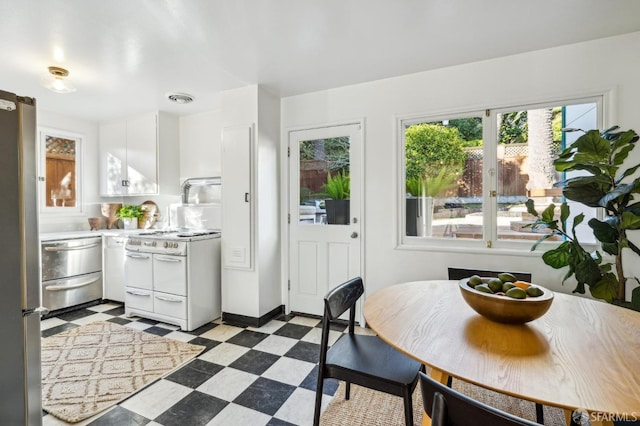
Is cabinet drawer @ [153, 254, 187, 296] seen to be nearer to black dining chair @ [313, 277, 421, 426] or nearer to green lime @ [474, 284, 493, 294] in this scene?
black dining chair @ [313, 277, 421, 426]

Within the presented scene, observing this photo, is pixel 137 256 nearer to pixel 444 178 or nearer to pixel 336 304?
pixel 336 304

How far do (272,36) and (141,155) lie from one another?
106 inches

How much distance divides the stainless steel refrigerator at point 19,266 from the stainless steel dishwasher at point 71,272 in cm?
260

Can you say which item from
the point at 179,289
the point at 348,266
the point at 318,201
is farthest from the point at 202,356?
the point at 318,201

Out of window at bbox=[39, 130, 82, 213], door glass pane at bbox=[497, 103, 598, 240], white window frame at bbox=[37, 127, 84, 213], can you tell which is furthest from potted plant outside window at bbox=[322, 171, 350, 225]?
window at bbox=[39, 130, 82, 213]

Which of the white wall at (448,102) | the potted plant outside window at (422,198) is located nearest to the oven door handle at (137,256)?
the white wall at (448,102)

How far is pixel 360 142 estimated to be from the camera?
10.00ft

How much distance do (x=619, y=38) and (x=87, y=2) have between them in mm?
3565

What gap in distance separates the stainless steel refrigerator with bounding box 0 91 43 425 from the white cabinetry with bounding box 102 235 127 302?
2.55 m

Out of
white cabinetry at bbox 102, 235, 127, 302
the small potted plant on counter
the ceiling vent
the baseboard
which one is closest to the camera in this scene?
the baseboard

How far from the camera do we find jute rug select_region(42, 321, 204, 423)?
74.9 inches

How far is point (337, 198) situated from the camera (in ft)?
10.5

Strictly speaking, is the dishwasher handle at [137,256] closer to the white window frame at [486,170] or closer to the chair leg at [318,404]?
the chair leg at [318,404]

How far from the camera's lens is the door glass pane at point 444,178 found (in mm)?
2721
